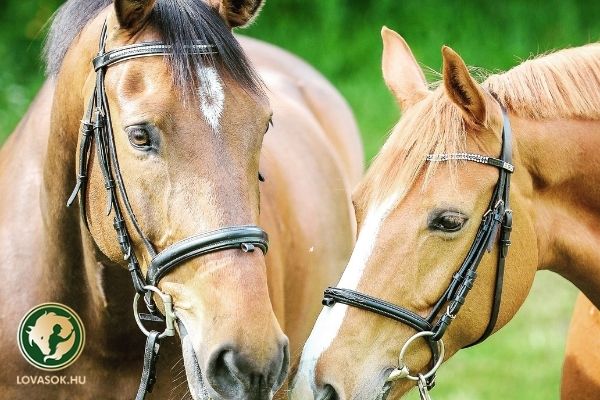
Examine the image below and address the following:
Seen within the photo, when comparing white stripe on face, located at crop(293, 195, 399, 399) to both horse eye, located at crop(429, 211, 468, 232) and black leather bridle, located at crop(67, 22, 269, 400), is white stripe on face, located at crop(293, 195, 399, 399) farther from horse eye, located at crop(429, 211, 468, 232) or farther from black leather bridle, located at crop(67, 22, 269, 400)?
black leather bridle, located at crop(67, 22, 269, 400)

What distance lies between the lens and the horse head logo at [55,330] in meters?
3.49

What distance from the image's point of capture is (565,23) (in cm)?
1070

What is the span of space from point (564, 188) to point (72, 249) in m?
1.68

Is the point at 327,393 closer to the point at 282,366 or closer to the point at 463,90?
the point at 282,366

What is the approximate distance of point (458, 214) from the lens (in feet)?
9.93

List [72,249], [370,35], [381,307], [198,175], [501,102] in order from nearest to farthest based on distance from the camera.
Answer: [198,175], [381,307], [501,102], [72,249], [370,35]

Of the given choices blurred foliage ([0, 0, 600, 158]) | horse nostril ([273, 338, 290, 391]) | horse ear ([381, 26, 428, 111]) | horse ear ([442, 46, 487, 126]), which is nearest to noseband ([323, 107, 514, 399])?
horse ear ([442, 46, 487, 126])

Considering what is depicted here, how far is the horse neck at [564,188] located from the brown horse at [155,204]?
0.86m

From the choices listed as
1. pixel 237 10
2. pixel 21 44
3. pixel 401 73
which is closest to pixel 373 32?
pixel 21 44

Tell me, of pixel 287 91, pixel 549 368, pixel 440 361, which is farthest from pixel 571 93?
pixel 549 368

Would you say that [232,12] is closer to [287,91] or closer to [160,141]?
[160,141]

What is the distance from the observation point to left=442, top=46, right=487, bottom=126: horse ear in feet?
9.86

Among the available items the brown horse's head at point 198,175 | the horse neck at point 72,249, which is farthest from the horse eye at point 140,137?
the horse neck at point 72,249

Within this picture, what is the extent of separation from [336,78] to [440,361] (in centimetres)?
737
